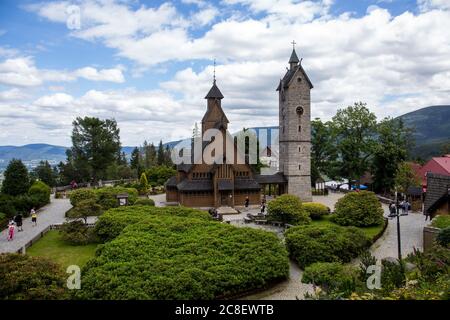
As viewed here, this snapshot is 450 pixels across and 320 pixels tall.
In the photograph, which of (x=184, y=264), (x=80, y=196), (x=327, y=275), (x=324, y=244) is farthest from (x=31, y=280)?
(x=80, y=196)

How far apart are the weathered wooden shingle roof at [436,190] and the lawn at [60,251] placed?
73.3 feet

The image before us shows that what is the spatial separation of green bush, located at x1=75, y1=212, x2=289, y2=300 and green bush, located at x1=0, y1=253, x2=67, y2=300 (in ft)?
2.96

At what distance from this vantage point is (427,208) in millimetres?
25625

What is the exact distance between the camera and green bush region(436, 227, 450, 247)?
1841cm

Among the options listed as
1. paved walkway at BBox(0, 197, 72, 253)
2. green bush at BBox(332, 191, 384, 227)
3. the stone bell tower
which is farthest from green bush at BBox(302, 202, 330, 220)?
paved walkway at BBox(0, 197, 72, 253)

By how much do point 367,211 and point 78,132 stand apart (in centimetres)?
4344

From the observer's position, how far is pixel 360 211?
92.8 feet

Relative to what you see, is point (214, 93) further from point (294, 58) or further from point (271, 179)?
point (271, 179)

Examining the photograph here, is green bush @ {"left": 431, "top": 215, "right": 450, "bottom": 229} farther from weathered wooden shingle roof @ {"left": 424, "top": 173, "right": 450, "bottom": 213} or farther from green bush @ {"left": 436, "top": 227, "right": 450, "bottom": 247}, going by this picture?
weathered wooden shingle roof @ {"left": 424, "top": 173, "right": 450, "bottom": 213}

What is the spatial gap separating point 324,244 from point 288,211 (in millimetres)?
8519

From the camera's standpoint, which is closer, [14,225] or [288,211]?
[14,225]

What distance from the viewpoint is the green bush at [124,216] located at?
23.7 meters
